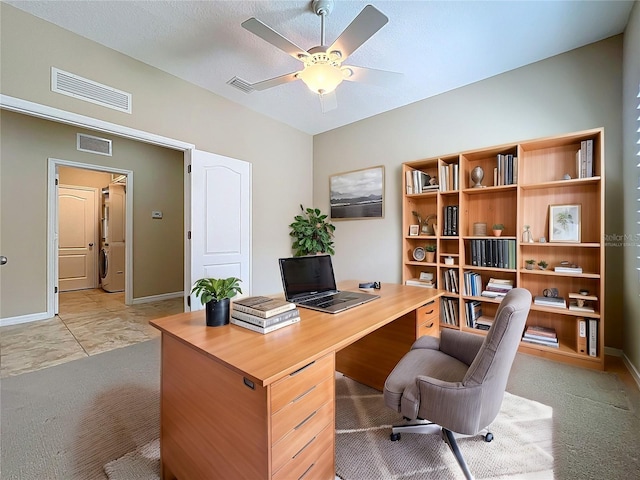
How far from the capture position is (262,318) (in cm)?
120

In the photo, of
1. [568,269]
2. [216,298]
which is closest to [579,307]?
[568,269]

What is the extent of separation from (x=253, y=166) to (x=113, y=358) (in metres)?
2.62

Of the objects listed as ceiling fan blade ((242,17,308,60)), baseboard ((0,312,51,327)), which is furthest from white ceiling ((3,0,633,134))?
baseboard ((0,312,51,327))

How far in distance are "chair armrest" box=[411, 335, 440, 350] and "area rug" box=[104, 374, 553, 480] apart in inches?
18.2

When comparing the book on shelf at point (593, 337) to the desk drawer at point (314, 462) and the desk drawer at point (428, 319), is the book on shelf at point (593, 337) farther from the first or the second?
the desk drawer at point (314, 462)

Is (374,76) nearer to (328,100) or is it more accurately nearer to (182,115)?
(328,100)

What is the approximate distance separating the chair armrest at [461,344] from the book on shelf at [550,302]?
1386 mm

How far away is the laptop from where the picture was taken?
1674 mm

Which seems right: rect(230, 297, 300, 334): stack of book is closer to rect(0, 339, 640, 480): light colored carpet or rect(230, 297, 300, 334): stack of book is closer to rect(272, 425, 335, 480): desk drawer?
rect(272, 425, 335, 480): desk drawer

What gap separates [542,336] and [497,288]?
0.53 m

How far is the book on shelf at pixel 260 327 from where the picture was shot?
46.7 inches

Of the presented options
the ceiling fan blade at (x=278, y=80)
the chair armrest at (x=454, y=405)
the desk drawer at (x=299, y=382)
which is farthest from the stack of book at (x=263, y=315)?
the ceiling fan blade at (x=278, y=80)

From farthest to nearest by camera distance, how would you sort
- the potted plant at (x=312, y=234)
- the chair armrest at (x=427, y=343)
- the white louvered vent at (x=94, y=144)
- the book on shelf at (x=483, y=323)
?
the potted plant at (x=312, y=234), the white louvered vent at (x=94, y=144), the book on shelf at (x=483, y=323), the chair armrest at (x=427, y=343)

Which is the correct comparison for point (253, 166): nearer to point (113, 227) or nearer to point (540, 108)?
point (540, 108)
